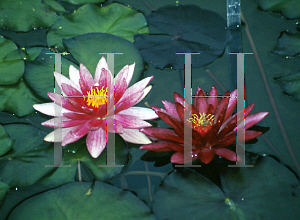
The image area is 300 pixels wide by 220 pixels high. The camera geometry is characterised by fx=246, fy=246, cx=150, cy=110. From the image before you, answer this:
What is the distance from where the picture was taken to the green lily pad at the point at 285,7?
1654 millimetres

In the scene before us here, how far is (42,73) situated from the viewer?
1.44 meters

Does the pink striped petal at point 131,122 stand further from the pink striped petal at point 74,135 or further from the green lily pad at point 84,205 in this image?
the green lily pad at point 84,205

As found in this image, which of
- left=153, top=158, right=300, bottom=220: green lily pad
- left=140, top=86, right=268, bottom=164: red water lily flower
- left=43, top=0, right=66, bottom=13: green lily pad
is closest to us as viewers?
left=153, top=158, right=300, bottom=220: green lily pad

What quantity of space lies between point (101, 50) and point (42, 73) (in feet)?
1.22

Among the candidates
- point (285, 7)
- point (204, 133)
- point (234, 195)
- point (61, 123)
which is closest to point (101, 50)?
point (61, 123)

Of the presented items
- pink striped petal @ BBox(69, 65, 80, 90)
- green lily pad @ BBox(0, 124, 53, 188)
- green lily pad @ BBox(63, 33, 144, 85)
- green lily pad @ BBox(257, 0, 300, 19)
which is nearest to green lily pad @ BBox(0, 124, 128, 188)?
green lily pad @ BBox(0, 124, 53, 188)

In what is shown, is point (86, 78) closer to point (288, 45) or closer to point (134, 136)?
point (134, 136)

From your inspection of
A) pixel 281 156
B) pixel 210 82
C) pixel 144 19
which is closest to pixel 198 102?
pixel 210 82

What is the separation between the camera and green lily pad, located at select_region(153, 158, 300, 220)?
0.94 m

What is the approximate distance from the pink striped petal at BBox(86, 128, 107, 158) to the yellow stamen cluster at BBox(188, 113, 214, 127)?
0.41m

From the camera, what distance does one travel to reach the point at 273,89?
1.36m

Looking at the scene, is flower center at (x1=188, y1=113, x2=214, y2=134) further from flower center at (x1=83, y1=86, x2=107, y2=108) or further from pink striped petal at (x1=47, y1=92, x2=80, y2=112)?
pink striped petal at (x1=47, y1=92, x2=80, y2=112)

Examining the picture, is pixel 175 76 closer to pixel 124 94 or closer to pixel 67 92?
pixel 124 94

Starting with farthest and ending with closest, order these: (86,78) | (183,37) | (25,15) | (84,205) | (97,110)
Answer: (25,15) → (183,37) → (86,78) → (97,110) → (84,205)
